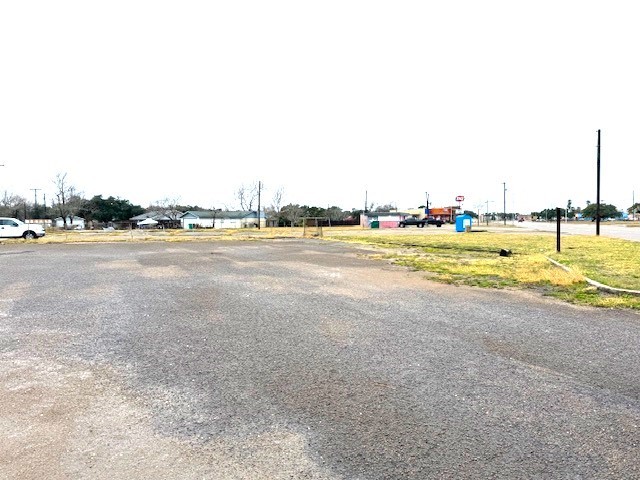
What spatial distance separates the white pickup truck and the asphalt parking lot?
30.9 metres

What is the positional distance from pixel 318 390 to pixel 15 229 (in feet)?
123

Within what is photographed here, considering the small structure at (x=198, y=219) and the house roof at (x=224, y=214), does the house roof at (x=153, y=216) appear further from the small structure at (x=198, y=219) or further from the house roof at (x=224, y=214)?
the house roof at (x=224, y=214)

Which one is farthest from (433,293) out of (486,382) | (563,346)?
(486,382)

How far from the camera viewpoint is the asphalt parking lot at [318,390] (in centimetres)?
287

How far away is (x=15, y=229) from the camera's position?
111ft

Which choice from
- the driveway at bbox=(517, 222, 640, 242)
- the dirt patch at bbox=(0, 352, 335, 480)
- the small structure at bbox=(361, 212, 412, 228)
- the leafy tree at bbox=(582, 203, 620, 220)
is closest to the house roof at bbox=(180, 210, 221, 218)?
the small structure at bbox=(361, 212, 412, 228)

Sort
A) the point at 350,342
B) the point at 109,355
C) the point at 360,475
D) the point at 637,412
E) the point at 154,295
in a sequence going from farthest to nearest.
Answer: the point at 154,295, the point at 350,342, the point at 109,355, the point at 637,412, the point at 360,475

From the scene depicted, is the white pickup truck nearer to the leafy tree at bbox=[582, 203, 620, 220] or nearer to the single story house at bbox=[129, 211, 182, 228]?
the single story house at bbox=[129, 211, 182, 228]

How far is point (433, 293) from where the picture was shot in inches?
359

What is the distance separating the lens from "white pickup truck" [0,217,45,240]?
3338cm

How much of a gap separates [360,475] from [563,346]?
3.75 meters

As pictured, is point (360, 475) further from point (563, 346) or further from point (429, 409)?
point (563, 346)

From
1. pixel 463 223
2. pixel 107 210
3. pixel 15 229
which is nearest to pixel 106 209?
pixel 107 210

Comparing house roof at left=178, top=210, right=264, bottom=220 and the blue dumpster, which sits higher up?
house roof at left=178, top=210, right=264, bottom=220
